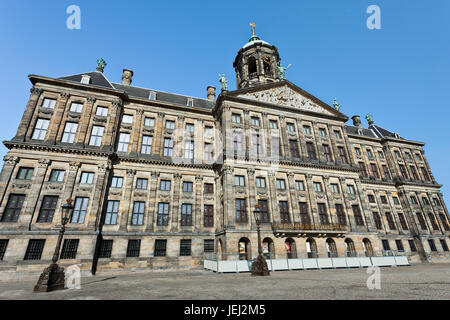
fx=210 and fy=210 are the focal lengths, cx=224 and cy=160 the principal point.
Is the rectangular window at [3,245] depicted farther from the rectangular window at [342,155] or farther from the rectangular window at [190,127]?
the rectangular window at [342,155]

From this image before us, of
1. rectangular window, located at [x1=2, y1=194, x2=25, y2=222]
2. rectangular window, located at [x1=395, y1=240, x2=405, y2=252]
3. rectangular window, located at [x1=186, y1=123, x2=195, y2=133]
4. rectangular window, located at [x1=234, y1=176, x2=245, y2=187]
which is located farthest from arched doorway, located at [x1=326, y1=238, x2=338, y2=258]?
rectangular window, located at [x1=2, y1=194, x2=25, y2=222]

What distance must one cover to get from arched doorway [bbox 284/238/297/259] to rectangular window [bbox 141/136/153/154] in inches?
762

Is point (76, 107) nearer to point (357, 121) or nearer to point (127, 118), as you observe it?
point (127, 118)

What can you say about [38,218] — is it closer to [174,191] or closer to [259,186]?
[174,191]

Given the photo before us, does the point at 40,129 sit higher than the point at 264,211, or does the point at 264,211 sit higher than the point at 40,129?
the point at 40,129

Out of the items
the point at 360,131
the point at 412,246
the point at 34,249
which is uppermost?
the point at 360,131

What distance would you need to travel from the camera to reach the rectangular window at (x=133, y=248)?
21455 millimetres

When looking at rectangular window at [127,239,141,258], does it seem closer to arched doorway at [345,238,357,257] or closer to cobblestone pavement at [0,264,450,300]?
cobblestone pavement at [0,264,450,300]

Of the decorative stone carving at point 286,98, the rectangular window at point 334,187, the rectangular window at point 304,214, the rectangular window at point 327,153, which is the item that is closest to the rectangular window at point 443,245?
the rectangular window at point 334,187

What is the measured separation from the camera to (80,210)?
20531mm

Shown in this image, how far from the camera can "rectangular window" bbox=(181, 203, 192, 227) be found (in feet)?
79.0

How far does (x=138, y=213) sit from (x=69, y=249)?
6.50m

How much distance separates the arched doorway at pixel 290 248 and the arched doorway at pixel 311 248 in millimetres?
1805

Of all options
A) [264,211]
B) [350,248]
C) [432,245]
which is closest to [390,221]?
[432,245]
